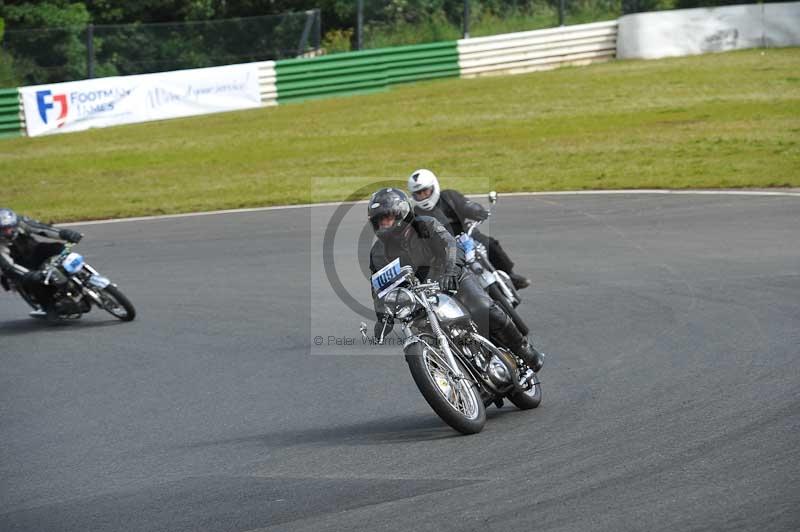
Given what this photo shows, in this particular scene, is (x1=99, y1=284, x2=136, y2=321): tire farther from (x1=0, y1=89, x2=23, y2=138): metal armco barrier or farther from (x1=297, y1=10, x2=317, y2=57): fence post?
(x1=297, y1=10, x2=317, y2=57): fence post

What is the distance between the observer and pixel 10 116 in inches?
1139

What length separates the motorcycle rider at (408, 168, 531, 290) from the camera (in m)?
9.16

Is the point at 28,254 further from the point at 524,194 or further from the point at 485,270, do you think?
the point at 524,194

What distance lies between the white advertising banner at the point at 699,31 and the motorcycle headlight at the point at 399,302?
28998 millimetres

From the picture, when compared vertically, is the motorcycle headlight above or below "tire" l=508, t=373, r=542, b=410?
above

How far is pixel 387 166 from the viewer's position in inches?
936

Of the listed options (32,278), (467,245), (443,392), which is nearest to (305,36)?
(32,278)

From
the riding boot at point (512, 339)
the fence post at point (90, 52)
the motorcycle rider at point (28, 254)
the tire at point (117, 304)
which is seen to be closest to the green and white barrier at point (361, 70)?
the fence post at point (90, 52)

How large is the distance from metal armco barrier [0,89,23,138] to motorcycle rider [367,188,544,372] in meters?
23.2

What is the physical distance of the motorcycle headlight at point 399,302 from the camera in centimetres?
721

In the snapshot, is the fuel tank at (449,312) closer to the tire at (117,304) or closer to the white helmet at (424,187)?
the white helmet at (424,187)

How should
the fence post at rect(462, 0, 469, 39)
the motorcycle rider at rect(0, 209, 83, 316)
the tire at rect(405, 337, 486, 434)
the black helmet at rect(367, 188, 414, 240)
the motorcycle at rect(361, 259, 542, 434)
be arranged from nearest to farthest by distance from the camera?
the tire at rect(405, 337, 486, 434)
the motorcycle at rect(361, 259, 542, 434)
the black helmet at rect(367, 188, 414, 240)
the motorcycle rider at rect(0, 209, 83, 316)
the fence post at rect(462, 0, 469, 39)

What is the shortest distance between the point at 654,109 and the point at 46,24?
19.4 m

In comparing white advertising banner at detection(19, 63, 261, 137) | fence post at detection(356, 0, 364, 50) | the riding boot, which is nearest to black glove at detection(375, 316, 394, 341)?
the riding boot
